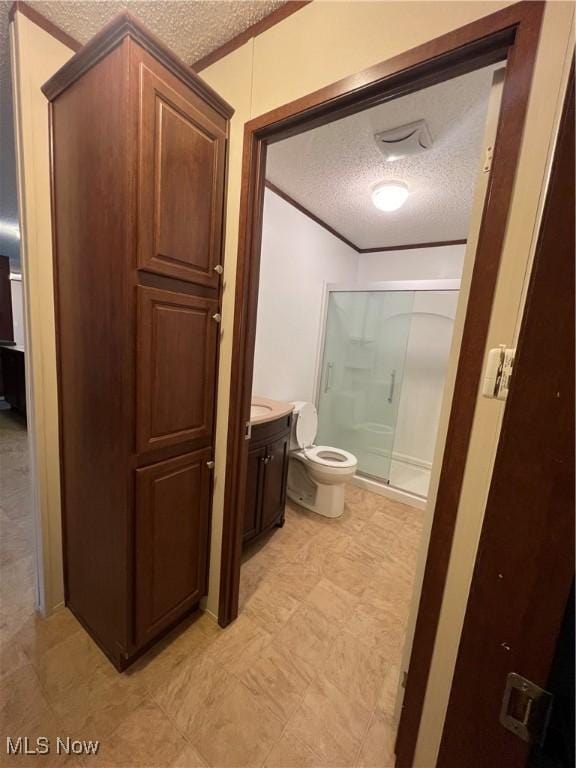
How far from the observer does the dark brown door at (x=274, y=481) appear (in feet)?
6.04

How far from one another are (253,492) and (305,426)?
34.3 inches

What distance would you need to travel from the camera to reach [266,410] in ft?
6.55

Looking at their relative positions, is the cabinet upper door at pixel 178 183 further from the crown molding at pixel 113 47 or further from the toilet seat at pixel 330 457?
the toilet seat at pixel 330 457

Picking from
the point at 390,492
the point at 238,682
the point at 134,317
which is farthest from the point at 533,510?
the point at 390,492

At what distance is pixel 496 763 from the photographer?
397 millimetres

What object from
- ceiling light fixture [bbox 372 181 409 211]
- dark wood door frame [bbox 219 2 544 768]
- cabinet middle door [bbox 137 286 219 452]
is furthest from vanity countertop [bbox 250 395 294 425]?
ceiling light fixture [bbox 372 181 409 211]

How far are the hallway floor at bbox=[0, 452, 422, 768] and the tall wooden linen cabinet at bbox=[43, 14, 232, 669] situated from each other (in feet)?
0.47

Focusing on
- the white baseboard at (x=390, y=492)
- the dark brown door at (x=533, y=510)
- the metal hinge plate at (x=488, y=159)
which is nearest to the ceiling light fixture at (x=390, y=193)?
the metal hinge plate at (x=488, y=159)

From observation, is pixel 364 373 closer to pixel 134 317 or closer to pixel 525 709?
pixel 134 317

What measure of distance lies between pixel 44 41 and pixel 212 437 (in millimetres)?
1624

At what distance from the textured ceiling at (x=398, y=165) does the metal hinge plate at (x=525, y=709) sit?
191 centimetres

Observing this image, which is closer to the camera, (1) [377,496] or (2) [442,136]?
(2) [442,136]

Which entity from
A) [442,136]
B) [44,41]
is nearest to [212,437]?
[44,41]

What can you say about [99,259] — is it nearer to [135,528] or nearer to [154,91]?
[154,91]
